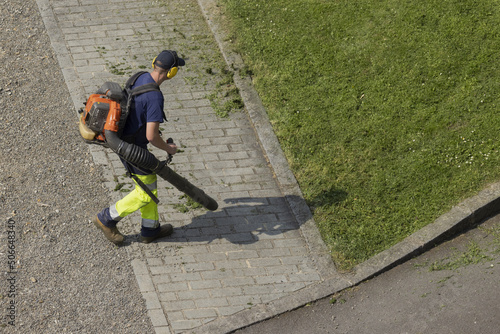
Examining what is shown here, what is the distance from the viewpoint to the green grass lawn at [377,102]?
6793 millimetres

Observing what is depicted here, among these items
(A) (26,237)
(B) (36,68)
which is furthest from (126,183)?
(B) (36,68)

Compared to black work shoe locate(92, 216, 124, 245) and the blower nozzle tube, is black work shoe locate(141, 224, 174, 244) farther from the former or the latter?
the blower nozzle tube

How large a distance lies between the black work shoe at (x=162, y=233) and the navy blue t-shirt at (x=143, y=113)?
859mm

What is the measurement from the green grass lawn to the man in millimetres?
1955

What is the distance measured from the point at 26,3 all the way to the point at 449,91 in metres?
7.06

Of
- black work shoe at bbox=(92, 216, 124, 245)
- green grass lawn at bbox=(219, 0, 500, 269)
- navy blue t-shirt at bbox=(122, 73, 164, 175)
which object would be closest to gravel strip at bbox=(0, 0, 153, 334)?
black work shoe at bbox=(92, 216, 124, 245)

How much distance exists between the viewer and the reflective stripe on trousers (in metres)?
5.97

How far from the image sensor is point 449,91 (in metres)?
7.92

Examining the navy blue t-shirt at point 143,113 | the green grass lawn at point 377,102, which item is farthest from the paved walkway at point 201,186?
the navy blue t-shirt at point 143,113

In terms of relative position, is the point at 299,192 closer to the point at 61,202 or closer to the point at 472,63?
the point at 61,202

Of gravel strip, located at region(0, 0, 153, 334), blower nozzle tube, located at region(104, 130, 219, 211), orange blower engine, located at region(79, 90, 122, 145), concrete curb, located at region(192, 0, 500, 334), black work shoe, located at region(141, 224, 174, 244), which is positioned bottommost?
gravel strip, located at region(0, 0, 153, 334)

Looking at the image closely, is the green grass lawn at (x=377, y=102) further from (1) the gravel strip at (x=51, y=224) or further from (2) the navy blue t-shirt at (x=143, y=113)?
(1) the gravel strip at (x=51, y=224)

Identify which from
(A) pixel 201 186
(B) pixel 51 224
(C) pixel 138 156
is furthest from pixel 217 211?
(B) pixel 51 224

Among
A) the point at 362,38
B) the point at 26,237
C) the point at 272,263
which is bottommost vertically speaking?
the point at 26,237
